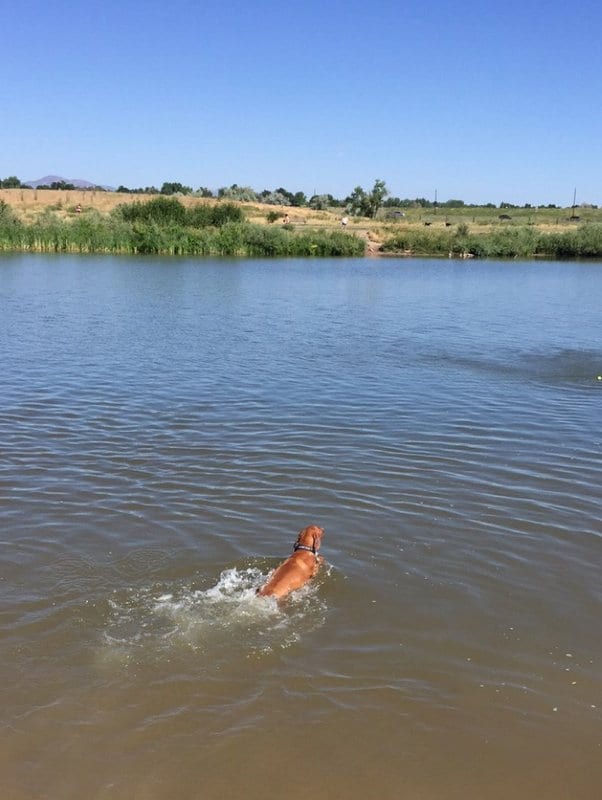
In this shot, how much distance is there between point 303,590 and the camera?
6629 mm

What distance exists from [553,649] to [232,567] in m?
2.99

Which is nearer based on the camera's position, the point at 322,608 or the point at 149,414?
the point at 322,608

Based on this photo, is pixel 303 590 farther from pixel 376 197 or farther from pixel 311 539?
pixel 376 197

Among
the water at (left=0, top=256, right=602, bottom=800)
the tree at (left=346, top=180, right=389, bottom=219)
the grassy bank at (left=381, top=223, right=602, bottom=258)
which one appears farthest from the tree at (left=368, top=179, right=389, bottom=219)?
the water at (left=0, top=256, right=602, bottom=800)

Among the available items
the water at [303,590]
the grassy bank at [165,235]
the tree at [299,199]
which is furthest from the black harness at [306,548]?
the tree at [299,199]

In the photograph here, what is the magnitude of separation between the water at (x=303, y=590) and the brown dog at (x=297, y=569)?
14 cm

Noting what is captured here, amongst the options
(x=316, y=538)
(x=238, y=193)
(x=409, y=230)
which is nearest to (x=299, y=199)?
(x=238, y=193)

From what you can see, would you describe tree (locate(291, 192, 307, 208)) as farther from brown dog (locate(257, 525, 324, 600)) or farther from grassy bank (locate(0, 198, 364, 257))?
brown dog (locate(257, 525, 324, 600))

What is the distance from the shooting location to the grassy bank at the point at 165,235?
5419 cm

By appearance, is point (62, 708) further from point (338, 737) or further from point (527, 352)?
point (527, 352)

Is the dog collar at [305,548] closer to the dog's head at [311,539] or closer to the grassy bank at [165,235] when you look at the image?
the dog's head at [311,539]

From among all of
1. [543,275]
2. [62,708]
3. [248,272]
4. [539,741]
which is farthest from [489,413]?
[543,275]

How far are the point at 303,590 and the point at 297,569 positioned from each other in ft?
0.72

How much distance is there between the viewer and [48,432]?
1160 cm
